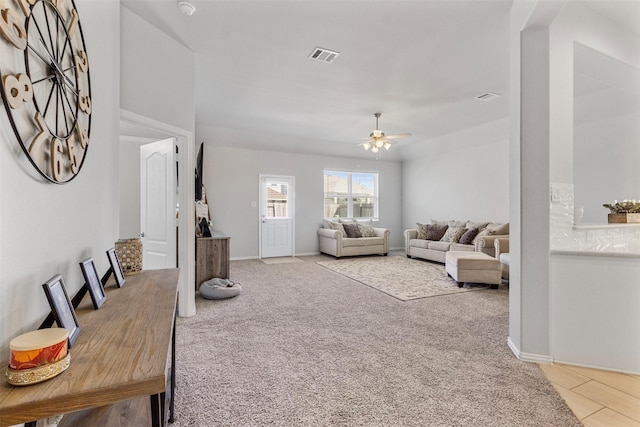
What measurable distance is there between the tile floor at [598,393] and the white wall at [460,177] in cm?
430

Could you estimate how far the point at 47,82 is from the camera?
110cm

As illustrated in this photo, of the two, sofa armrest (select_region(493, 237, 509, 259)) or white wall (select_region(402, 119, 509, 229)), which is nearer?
sofa armrest (select_region(493, 237, 509, 259))

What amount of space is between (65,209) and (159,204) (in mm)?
2520

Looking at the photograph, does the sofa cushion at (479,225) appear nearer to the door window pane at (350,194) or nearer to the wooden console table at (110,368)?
the door window pane at (350,194)

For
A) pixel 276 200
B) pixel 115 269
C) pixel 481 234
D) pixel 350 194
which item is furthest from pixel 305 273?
pixel 115 269

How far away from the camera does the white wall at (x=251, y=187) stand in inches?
261

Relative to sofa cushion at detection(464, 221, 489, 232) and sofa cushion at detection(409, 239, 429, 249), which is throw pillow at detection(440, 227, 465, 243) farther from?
sofa cushion at detection(409, 239, 429, 249)

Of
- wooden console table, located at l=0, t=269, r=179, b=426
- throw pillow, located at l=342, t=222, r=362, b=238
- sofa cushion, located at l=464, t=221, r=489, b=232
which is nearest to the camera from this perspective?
wooden console table, located at l=0, t=269, r=179, b=426

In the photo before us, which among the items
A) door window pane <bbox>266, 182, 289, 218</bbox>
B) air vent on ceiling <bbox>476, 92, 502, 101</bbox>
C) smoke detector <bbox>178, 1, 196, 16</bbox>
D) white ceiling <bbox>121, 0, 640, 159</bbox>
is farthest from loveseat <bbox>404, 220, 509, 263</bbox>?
smoke detector <bbox>178, 1, 196, 16</bbox>

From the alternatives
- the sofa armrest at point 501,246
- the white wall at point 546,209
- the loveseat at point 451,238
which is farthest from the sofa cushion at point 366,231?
the white wall at point 546,209

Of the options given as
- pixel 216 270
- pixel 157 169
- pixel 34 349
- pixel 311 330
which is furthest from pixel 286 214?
pixel 34 349

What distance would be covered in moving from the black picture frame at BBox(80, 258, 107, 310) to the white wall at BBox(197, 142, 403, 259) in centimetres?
544

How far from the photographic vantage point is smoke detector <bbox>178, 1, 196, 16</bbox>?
2.34m

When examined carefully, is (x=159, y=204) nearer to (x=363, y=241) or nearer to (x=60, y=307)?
(x=60, y=307)
